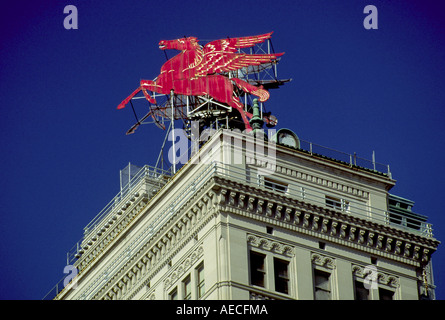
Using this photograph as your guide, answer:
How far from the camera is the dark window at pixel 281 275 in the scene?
112 m

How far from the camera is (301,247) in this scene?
4503 inches

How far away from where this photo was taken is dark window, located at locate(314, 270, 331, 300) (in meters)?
113

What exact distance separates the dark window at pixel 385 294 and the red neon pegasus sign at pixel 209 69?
17.4 metres

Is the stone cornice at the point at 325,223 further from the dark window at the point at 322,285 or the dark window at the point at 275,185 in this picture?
the dark window at the point at 322,285

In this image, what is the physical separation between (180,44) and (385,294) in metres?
26.2

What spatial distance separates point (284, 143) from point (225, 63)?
9.74 metres

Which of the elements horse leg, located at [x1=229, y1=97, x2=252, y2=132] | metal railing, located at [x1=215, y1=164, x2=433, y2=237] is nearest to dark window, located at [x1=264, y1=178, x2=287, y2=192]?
metal railing, located at [x1=215, y1=164, x2=433, y2=237]

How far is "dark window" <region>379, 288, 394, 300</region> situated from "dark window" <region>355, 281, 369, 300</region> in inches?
43.0

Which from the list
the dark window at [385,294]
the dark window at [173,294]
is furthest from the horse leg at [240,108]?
the dark window at [385,294]

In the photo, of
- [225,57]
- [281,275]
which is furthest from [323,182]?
[225,57]

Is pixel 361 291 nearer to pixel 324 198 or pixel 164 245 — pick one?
pixel 324 198

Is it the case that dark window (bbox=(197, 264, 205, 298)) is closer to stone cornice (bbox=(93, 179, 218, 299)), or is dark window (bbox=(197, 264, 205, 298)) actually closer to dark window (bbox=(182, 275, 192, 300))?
dark window (bbox=(182, 275, 192, 300))
